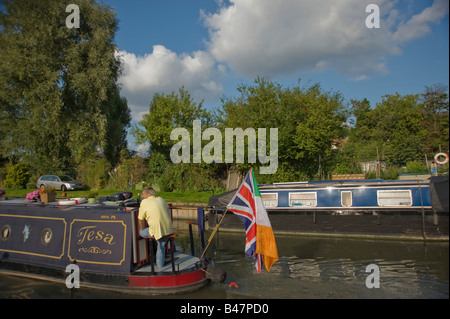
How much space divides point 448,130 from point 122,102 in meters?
33.5

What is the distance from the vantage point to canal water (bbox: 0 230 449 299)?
7.32 metres

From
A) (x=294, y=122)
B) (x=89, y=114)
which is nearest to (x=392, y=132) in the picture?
(x=294, y=122)

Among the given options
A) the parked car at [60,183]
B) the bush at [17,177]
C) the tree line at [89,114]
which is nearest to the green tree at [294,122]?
the tree line at [89,114]

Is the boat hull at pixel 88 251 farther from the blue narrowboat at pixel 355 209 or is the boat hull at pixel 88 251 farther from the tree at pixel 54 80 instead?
the tree at pixel 54 80

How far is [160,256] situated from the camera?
727 centimetres

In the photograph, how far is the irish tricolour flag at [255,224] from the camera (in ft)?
22.3

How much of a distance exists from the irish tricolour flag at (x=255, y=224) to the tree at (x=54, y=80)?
2262 cm

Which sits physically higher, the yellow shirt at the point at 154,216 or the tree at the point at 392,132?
the tree at the point at 392,132

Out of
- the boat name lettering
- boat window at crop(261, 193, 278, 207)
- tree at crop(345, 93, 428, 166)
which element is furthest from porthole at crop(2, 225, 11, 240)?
tree at crop(345, 93, 428, 166)

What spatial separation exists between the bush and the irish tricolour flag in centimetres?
2774

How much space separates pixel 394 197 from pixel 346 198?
173 centimetres

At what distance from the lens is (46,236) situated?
8219 mm

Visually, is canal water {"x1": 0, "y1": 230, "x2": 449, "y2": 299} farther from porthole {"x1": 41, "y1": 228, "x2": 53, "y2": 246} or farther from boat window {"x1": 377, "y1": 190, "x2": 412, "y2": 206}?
boat window {"x1": 377, "y1": 190, "x2": 412, "y2": 206}
